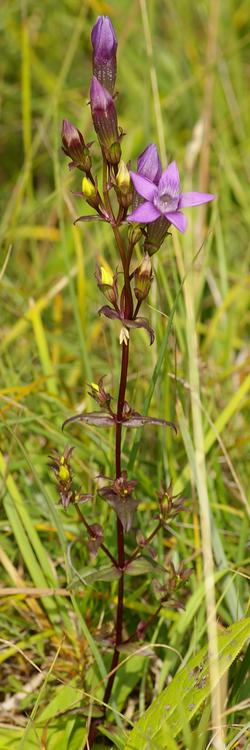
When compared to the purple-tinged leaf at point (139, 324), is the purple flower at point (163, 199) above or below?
above

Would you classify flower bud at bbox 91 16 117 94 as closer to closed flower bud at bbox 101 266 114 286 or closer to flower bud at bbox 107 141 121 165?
flower bud at bbox 107 141 121 165

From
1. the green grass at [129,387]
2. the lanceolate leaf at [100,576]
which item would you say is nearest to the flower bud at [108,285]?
the green grass at [129,387]

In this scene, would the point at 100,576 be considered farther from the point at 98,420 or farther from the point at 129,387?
the point at 129,387

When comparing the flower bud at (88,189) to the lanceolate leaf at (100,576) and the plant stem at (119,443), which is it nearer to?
the plant stem at (119,443)

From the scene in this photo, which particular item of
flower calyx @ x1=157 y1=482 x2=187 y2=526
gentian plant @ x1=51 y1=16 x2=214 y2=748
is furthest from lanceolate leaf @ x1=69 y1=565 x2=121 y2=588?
flower calyx @ x1=157 y1=482 x2=187 y2=526

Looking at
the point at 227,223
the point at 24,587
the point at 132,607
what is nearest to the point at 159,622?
the point at 132,607

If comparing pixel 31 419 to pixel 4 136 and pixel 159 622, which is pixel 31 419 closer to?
pixel 159 622
